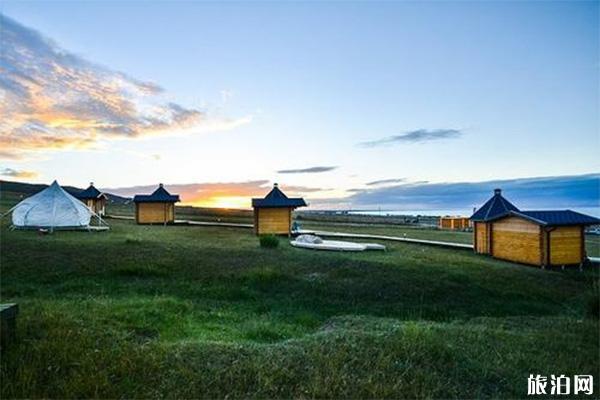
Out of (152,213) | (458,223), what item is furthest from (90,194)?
(458,223)

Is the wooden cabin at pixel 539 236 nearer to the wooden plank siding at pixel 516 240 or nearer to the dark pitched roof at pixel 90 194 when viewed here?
the wooden plank siding at pixel 516 240

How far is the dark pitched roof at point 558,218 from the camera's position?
66.7ft

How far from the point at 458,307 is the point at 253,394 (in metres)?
9.61

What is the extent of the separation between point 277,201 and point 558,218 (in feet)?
58.6

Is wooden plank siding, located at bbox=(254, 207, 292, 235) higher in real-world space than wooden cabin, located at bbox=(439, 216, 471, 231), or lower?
higher

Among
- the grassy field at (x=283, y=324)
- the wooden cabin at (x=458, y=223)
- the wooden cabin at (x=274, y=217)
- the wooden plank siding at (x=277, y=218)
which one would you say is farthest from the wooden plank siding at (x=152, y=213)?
the wooden cabin at (x=458, y=223)

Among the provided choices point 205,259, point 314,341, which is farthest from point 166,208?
point 314,341

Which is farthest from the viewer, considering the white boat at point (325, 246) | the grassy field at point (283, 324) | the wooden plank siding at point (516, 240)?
the white boat at point (325, 246)

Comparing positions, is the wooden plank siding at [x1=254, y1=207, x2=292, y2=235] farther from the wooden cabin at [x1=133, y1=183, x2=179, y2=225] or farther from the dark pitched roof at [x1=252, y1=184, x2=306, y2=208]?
the wooden cabin at [x1=133, y1=183, x2=179, y2=225]

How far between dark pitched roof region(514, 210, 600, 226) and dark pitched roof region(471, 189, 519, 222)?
2.35 metres

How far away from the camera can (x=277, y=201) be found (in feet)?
101

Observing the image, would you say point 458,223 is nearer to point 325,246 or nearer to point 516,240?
point 516,240

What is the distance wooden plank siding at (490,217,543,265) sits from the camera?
68.7 feet

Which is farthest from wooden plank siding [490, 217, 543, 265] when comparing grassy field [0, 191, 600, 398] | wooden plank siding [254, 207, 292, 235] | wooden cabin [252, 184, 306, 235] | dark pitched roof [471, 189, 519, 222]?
wooden plank siding [254, 207, 292, 235]
